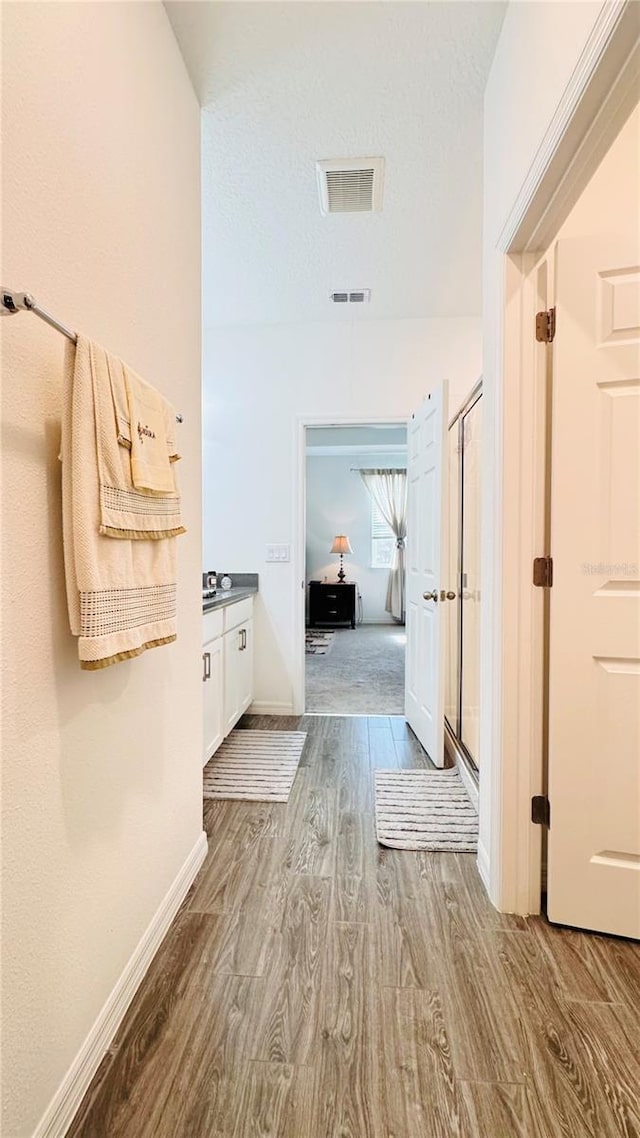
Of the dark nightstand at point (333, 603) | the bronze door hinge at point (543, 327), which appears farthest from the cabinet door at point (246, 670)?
the dark nightstand at point (333, 603)

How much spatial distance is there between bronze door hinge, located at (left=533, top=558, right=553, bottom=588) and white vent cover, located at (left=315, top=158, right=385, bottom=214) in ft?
5.66

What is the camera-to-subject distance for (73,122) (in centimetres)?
102

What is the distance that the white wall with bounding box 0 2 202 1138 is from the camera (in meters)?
0.85

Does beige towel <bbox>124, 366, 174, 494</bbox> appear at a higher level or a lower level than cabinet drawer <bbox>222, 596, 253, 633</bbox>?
higher

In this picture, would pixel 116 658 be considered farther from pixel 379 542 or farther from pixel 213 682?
pixel 379 542

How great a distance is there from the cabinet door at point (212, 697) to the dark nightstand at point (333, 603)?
481 cm

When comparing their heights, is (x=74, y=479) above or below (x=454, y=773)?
above

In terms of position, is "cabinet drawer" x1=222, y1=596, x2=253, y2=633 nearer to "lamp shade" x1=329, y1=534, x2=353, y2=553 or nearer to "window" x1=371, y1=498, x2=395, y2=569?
"lamp shade" x1=329, y1=534, x2=353, y2=553

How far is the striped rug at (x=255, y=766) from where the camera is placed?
2.36 m

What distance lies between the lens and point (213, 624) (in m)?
2.50

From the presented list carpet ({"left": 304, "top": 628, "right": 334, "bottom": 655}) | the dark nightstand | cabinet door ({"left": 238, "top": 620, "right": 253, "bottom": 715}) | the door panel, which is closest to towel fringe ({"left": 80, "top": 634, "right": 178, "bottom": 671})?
the door panel

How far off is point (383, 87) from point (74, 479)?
5.89ft

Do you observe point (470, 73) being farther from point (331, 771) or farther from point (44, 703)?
point (331, 771)

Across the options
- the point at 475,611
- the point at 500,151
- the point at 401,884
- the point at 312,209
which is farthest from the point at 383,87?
the point at 401,884
